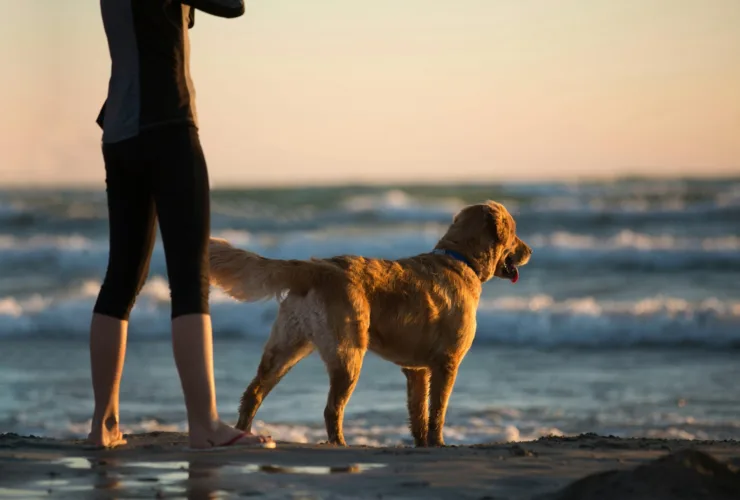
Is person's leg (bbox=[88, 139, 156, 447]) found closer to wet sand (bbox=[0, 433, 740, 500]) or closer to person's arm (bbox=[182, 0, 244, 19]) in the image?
wet sand (bbox=[0, 433, 740, 500])

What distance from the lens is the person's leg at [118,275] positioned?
4.84 m

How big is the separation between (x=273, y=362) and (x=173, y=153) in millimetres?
1555

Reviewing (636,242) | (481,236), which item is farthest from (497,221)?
(636,242)

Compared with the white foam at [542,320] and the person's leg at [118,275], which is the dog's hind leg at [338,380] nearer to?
the person's leg at [118,275]

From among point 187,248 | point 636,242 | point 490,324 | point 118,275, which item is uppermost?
point 636,242

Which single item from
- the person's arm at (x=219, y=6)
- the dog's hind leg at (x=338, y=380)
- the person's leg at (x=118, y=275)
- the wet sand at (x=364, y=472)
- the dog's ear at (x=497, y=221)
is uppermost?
the person's arm at (x=219, y=6)

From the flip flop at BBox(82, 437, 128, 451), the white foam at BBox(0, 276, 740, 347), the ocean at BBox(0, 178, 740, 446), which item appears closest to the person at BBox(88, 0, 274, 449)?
the flip flop at BBox(82, 437, 128, 451)

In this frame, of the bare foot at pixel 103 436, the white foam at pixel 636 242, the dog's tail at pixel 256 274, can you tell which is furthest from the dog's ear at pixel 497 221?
the white foam at pixel 636 242

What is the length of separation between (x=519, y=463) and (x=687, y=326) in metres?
9.80

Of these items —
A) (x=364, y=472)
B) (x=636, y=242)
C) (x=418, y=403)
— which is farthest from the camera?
(x=636, y=242)

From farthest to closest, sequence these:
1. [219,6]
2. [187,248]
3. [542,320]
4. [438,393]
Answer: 1. [542,320]
2. [438,393]
3. [187,248]
4. [219,6]

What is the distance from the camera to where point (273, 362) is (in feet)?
19.1

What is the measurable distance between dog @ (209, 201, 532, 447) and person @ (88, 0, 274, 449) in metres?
0.92

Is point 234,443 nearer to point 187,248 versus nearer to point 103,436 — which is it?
point 103,436
